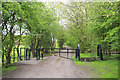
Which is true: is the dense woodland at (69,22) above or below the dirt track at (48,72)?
above

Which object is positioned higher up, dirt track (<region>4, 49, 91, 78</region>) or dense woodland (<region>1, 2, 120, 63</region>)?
dense woodland (<region>1, 2, 120, 63</region>)

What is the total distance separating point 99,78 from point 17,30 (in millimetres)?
6325

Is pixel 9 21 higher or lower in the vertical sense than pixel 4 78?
higher

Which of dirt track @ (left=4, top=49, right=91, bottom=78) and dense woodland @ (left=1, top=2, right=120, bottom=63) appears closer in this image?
dirt track @ (left=4, top=49, right=91, bottom=78)

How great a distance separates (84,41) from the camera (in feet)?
54.9

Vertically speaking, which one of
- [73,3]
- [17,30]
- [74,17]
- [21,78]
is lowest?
[21,78]

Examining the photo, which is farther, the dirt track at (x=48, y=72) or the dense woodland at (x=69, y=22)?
the dense woodland at (x=69, y=22)

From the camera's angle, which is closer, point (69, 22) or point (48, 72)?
point (48, 72)

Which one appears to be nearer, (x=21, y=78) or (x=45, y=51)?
(x=21, y=78)

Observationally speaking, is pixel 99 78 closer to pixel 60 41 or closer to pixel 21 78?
pixel 21 78

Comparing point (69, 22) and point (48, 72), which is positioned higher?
point (69, 22)

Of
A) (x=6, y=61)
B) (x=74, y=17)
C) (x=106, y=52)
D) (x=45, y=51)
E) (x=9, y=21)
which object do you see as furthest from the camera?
(x=45, y=51)

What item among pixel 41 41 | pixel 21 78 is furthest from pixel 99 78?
pixel 41 41

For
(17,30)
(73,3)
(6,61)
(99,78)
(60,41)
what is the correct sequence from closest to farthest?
(99,78) → (6,61) → (17,30) → (73,3) → (60,41)
